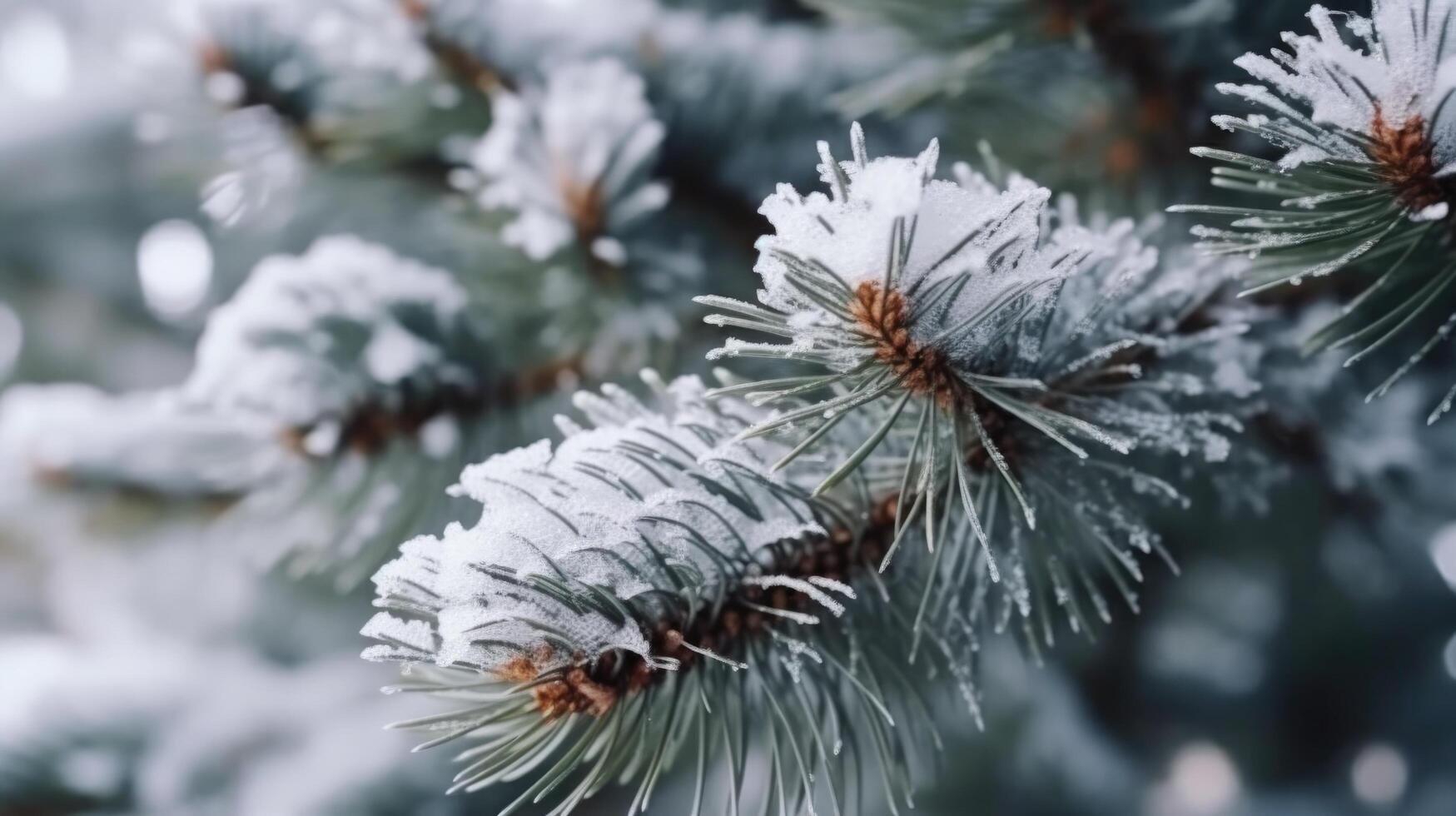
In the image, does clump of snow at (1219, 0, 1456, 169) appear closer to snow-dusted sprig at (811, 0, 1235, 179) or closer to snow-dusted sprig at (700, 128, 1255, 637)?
snow-dusted sprig at (700, 128, 1255, 637)

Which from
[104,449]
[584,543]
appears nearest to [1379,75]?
[584,543]

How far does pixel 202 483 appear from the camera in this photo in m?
0.56

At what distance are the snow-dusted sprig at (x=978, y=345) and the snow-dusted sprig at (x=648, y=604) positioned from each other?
0.02 meters

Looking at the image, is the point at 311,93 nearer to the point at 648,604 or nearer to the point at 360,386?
the point at 360,386

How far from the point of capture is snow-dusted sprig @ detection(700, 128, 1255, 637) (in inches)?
8.6

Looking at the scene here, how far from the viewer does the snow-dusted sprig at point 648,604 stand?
0.23m

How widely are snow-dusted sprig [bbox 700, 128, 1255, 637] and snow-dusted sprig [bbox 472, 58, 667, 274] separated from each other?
0.19 metres

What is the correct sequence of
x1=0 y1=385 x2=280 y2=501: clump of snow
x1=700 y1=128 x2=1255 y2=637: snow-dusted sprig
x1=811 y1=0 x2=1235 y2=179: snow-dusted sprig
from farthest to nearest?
x1=0 y1=385 x2=280 y2=501: clump of snow → x1=811 y1=0 x2=1235 y2=179: snow-dusted sprig → x1=700 y1=128 x2=1255 y2=637: snow-dusted sprig

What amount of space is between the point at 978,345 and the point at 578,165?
0.26 m

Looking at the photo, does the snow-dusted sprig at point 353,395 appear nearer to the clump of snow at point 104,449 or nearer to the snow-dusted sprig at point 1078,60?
the clump of snow at point 104,449

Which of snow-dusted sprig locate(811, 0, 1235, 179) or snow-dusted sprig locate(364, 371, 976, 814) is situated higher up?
snow-dusted sprig locate(811, 0, 1235, 179)

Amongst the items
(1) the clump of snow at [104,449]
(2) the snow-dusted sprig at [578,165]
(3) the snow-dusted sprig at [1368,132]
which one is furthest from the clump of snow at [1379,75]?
(1) the clump of snow at [104,449]

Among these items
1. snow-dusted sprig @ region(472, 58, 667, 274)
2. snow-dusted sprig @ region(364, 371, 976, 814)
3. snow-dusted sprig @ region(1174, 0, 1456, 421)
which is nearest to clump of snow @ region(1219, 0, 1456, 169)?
snow-dusted sprig @ region(1174, 0, 1456, 421)

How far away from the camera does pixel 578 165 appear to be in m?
0.44
